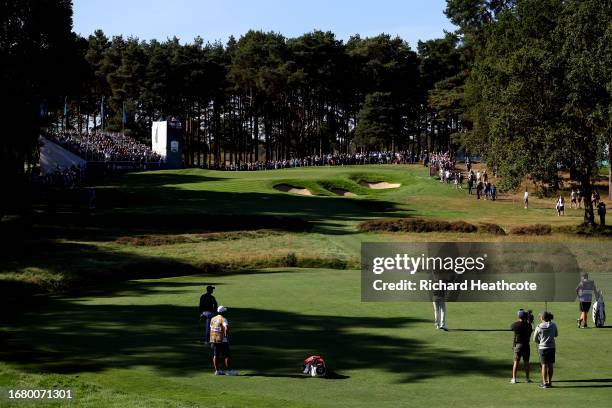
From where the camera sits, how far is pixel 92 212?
6556cm

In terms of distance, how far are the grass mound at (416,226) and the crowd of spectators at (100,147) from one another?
48831 millimetres

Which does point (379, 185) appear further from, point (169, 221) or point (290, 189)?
point (169, 221)

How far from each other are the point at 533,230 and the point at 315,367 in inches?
1597

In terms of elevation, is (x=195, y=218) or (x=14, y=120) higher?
(x=14, y=120)

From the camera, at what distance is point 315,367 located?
831 inches

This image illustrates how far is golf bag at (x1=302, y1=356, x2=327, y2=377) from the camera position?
2103cm

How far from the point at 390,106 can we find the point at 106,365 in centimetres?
11714

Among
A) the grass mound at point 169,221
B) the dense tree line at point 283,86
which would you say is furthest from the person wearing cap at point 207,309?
the dense tree line at point 283,86

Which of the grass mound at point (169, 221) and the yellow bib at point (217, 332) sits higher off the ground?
the grass mound at point (169, 221)

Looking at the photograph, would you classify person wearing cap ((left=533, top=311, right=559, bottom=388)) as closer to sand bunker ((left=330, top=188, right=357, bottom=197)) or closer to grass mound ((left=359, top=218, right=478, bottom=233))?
grass mound ((left=359, top=218, right=478, bottom=233))

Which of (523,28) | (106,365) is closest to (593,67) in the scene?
(523,28)

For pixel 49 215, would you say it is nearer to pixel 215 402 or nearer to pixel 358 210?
pixel 358 210

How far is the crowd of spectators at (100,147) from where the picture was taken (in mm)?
97375

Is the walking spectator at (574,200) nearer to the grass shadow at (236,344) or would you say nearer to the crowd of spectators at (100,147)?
the grass shadow at (236,344)
